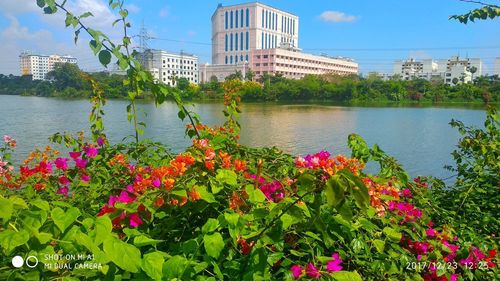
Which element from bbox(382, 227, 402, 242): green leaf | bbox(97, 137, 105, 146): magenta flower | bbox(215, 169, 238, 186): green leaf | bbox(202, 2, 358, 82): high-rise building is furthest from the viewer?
bbox(202, 2, 358, 82): high-rise building

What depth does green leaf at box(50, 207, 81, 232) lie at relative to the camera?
0.64 meters

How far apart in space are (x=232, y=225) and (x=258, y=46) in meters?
68.7

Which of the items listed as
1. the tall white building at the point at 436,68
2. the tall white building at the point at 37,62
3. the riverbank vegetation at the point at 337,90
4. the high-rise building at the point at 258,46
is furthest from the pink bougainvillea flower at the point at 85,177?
the tall white building at the point at 37,62

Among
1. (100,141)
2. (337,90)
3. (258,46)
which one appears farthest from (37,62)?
(100,141)

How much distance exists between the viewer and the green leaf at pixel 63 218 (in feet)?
2.09

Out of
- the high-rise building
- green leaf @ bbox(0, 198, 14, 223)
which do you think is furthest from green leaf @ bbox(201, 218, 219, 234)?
the high-rise building

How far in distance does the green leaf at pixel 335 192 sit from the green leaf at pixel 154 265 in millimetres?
316

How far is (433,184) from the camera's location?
2.02 m

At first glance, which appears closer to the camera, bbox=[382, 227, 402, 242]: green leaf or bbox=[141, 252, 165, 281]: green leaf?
bbox=[141, 252, 165, 281]: green leaf

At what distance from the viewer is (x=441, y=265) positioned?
1.00m

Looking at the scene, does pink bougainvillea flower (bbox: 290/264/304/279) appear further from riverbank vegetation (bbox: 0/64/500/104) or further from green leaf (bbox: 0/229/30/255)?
riverbank vegetation (bbox: 0/64/500/104)

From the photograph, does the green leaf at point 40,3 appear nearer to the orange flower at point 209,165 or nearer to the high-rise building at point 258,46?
the orange flower at point 209,165

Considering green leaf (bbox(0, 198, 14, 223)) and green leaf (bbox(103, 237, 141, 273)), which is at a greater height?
green leaf (bbox(0, 198, 14, 223))

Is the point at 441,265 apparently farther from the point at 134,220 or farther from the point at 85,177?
the point at 85,177
